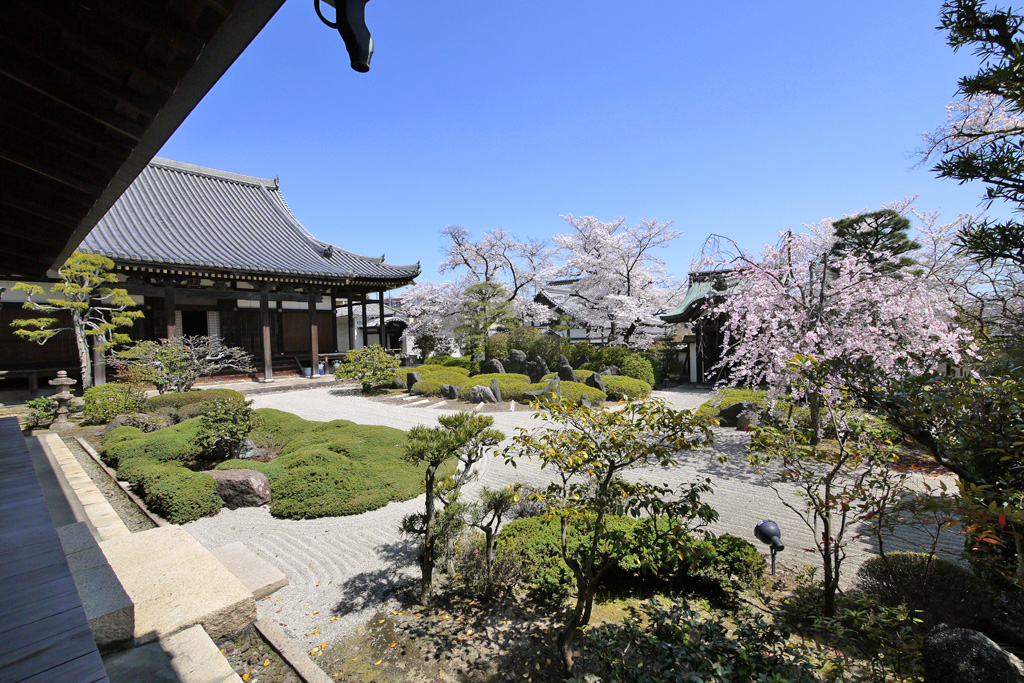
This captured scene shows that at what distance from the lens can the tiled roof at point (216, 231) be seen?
1284 cm

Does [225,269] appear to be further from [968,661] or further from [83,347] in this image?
[968,661]

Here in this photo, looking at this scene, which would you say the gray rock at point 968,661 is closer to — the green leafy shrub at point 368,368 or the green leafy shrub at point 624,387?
the green leafy shrub at point 624,387

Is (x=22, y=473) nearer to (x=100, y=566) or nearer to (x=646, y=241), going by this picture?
(x=100, y=566)

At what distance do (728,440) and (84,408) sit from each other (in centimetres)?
1323

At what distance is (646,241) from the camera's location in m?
18.5

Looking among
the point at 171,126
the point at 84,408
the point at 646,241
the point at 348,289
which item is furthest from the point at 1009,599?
the point at 348,289

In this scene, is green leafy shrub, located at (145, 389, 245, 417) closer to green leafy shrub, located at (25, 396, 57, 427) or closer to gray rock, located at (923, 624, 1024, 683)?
green leafy shrub, located at (25, 396, 57, 427)

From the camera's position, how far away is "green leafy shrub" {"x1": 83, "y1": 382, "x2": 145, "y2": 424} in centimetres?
896

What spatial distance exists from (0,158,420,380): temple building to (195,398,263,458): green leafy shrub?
787cm

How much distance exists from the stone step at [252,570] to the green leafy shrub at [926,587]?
15.0 feet

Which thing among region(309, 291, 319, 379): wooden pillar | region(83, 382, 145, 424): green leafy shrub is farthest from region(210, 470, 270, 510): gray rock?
region(309, 291, 319, 379): wooden pillar

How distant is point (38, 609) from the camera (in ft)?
5.07

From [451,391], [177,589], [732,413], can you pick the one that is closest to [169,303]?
[451,391]

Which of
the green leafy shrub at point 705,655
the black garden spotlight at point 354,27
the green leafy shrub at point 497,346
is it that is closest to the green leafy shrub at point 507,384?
the green leafy shrub at point 497,346
